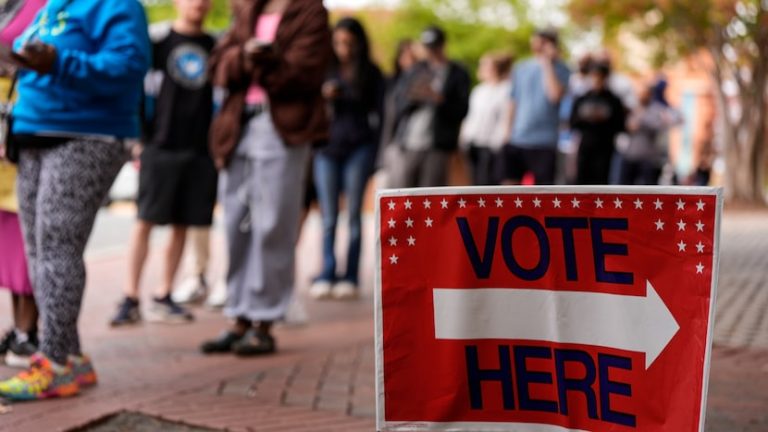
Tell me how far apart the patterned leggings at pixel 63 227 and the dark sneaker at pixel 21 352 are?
1.88 feet

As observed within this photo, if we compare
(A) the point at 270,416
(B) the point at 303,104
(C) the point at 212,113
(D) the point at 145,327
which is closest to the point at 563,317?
(A) the point at 270,416

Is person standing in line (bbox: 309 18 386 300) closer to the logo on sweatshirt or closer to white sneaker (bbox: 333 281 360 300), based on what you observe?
white sneaker (bbox: 333 281 360 300)

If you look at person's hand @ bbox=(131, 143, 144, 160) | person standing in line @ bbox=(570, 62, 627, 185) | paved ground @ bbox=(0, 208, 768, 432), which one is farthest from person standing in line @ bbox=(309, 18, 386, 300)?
person standing in line @ bbox=(570, 62, 627, 185)

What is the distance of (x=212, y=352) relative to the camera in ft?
18.8

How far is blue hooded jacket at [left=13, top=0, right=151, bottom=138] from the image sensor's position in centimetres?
451

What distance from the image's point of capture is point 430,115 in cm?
841

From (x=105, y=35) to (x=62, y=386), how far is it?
1.46m

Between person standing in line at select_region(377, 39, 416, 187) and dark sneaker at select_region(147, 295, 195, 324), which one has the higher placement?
person standing in line at select_region(377, 39, 416, 187)

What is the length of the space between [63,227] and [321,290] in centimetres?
391

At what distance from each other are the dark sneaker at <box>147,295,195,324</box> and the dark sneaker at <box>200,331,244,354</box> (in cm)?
111

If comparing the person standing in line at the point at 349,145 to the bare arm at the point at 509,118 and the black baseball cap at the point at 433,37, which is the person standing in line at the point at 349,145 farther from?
the bare arm at the point at 509,118

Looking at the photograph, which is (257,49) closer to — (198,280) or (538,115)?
(198,280)

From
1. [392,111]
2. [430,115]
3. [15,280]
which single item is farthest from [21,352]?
[392,111]

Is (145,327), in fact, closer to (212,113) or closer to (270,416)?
(212,113)
